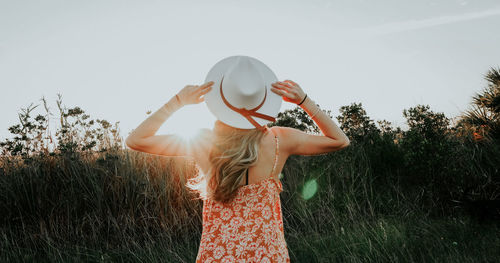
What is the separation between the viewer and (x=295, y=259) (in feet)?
12.1

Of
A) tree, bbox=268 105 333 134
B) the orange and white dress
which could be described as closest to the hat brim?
the orange and white dress

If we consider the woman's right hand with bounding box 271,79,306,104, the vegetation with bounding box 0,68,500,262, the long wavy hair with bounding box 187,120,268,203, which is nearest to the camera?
the long wavy hair with bounding box 187,120,268,203

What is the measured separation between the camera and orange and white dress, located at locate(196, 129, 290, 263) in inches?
66.9

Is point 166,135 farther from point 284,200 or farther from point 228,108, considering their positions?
point 284,200

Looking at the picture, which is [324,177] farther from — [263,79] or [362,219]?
[263,79]

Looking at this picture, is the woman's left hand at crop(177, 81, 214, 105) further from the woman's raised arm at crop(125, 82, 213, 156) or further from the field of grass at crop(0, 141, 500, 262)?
the field of grass at crop(0, 141, 500, 262)

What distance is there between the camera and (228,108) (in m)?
1.77

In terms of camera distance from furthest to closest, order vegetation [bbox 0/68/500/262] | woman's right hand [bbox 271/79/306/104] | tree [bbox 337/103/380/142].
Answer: tree [bbox 337/103/380/142], vegetation [bbox 0/68/500/262], woman's right hand [bbox 271/79/306/104]

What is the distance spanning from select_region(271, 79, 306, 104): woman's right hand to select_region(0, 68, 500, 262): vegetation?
2391mm

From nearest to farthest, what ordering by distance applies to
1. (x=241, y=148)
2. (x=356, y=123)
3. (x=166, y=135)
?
(x=241, y=148)
(x=166, y=135)
(x=356, y=123)

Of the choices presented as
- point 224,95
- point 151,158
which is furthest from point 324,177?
point 224,95

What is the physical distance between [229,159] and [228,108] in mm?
304

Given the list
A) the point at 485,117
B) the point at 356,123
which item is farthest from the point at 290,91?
the point at 485,117

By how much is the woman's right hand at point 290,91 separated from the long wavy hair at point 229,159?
271 millimetres
